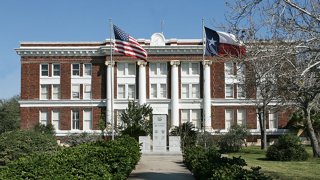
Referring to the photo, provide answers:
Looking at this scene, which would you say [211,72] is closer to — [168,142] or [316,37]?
[168,142]

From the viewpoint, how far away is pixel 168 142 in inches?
1673

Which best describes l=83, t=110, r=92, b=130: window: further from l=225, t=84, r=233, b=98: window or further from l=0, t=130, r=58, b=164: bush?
l=0, t=130, r=58, b=164: bush

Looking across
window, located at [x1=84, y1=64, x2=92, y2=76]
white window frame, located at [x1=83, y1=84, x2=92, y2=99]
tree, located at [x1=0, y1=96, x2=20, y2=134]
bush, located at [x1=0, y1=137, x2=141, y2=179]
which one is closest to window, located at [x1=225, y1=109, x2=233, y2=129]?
white window frame, located at [x1=83, y1=84, x2=92, y2=99]

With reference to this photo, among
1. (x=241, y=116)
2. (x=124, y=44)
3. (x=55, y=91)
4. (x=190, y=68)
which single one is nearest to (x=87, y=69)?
(x=55, y=91)

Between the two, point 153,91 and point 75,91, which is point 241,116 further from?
point 75,91

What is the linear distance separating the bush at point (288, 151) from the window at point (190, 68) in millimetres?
35439

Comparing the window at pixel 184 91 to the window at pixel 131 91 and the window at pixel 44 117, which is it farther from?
the window at pixel 44 117

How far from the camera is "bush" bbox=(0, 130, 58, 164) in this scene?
29413 mm

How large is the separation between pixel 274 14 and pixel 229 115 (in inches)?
2071

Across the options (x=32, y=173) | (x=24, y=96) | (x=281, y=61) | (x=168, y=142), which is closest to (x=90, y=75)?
(x=24, y=96)

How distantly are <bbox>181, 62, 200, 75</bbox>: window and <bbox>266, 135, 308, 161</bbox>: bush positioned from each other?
35.4m

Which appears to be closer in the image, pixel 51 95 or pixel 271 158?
Answer: pixel 271 158

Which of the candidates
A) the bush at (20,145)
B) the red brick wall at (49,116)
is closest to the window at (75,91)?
the red brick wall at (49,116)

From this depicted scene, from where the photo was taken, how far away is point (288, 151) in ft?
104
